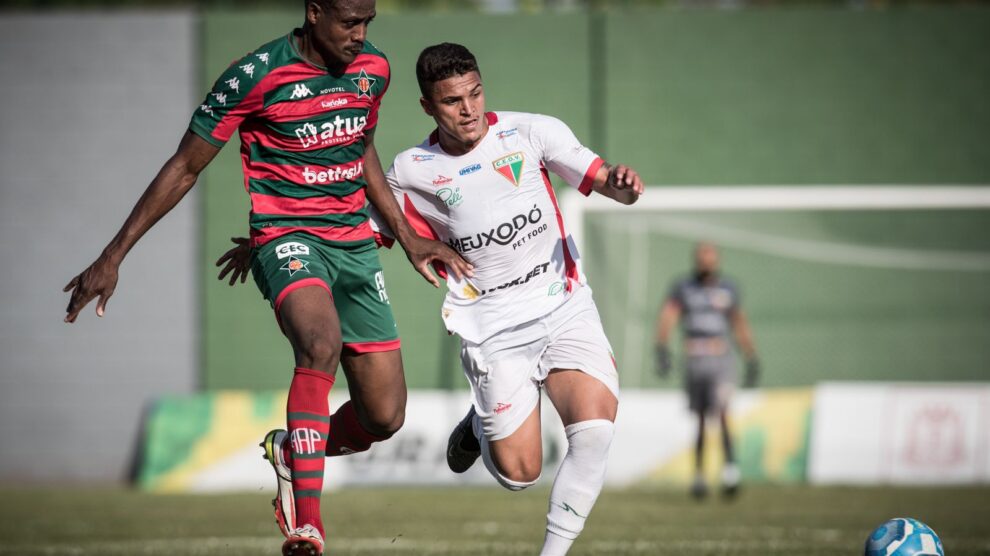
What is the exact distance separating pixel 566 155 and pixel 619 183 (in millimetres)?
547

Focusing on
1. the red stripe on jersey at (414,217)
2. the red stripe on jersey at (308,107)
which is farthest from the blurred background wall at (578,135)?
the red stripe on jersey at (308,107)

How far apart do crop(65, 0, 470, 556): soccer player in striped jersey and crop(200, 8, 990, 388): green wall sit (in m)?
11.0

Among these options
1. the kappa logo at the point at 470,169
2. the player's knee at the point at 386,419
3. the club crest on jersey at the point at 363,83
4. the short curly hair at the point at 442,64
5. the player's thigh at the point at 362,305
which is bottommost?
the player's knee at the point at 386,419

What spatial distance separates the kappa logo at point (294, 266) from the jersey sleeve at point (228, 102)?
24.9 inches

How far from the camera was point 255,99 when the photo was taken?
5656 millimetres

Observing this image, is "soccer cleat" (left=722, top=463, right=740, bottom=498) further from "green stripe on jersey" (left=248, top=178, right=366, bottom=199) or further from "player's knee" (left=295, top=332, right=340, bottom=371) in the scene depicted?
"player's knee" (left=295, top=332, right=340, bottom=371)

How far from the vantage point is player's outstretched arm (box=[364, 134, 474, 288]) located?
20.3ft

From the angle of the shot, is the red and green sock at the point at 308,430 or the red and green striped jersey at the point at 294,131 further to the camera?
the red and green striped jersey at the point at 294,131

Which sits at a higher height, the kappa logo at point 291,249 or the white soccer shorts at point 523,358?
the kappa logo at point 291,249

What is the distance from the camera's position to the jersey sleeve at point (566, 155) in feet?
19.9

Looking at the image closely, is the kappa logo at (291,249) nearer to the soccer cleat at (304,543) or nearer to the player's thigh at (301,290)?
the player's thigh at (301,290)

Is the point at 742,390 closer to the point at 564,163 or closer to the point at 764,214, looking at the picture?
the point at 764,214

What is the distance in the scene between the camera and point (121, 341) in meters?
17.0

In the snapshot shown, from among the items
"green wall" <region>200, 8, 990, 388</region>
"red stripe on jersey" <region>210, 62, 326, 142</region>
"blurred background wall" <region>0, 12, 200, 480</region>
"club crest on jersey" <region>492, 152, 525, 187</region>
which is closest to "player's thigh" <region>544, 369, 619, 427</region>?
"club crest on jersey" <region>492, 152, 525, 187</region>
